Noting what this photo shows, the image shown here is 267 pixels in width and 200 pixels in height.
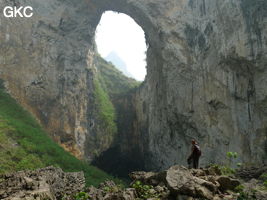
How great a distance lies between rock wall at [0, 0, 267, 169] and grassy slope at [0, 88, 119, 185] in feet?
16.0

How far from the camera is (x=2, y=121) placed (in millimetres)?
22047

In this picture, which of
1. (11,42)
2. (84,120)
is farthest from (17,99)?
(84,120)

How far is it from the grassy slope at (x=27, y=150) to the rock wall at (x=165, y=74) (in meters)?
4.87

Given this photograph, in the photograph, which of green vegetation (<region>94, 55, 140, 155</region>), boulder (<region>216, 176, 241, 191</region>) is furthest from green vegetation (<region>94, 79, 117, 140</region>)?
boulder (<region>216, 176, 241, 191</region>)

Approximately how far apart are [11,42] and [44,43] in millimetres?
3247

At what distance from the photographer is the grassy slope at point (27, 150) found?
18312mm

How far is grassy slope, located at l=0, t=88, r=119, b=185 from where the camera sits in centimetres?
1831

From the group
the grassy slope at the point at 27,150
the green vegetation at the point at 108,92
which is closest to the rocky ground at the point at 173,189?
the grassy slope at the point at 27,150

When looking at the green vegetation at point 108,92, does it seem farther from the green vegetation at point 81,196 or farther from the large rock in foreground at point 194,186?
the green vegetation at point 81,196

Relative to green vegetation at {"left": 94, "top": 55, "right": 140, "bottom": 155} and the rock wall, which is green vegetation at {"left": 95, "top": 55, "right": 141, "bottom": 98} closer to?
green vegetation at {"left": 94, "top": 55, "right": 140, "bottom": 155}

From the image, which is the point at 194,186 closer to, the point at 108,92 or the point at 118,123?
the point at 118,123

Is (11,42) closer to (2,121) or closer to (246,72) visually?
(2,121)

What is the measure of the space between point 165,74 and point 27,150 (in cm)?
1323

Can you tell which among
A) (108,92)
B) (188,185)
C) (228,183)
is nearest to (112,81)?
(108,92)
